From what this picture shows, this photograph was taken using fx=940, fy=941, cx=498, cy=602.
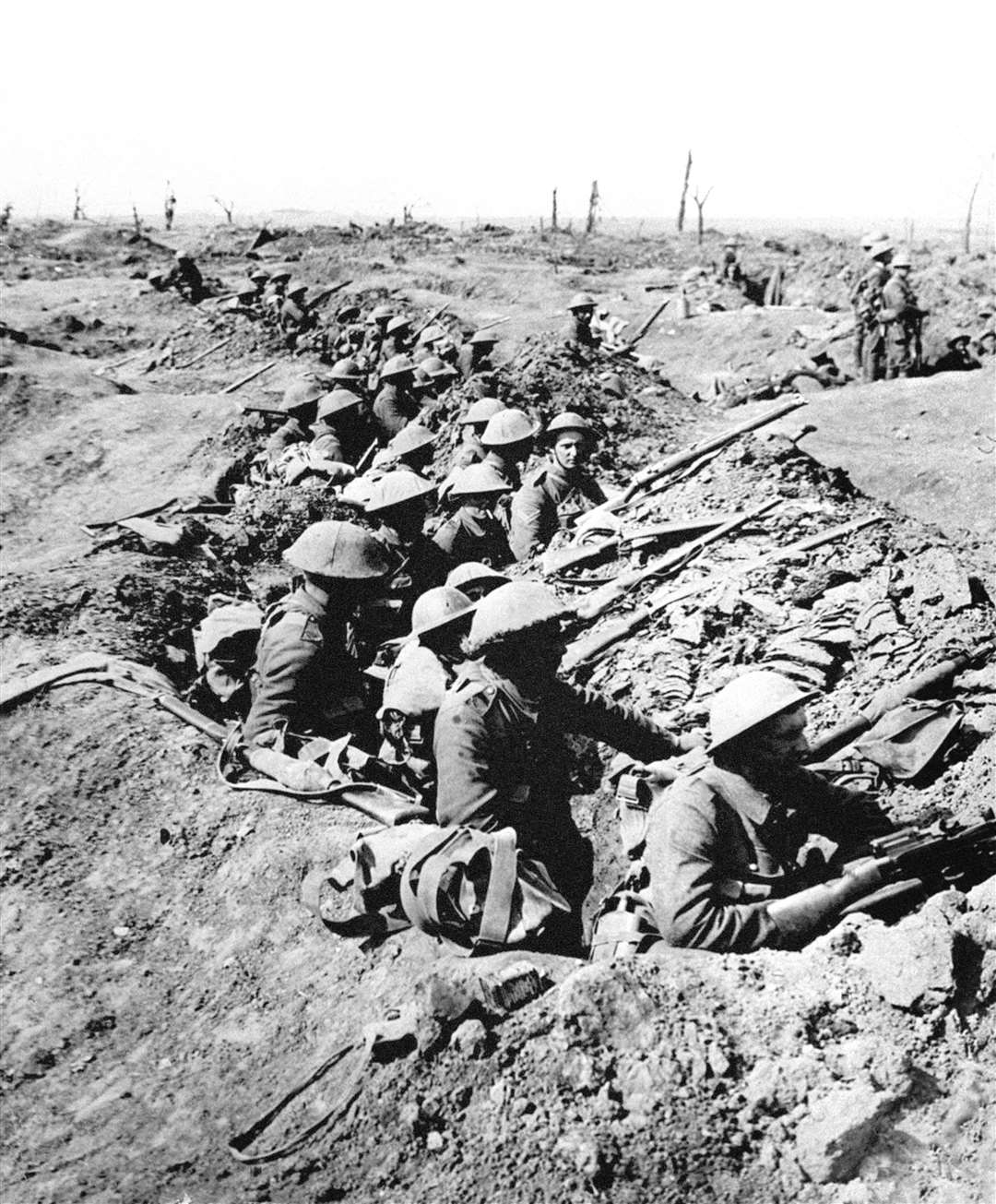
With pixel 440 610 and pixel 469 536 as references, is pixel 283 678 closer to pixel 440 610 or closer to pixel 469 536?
pixel 440 610

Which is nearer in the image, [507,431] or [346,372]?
[507,431]

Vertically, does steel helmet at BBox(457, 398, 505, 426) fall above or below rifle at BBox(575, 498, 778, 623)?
above

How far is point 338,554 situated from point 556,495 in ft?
11.5

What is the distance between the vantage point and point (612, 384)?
41.1 feet

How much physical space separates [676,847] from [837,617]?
10.6ft

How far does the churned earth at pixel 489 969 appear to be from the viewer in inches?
103

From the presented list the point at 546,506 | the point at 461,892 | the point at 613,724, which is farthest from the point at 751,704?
the point at 546,506

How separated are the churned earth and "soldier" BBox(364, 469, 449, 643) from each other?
110cm

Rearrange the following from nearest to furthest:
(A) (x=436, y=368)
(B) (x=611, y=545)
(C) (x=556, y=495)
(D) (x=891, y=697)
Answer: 1. (D) (x=891, y=697)
2. (B) (x=611, y=545)
3. (C) (x=556, y=495)
4. (A) (x=436, y=368)

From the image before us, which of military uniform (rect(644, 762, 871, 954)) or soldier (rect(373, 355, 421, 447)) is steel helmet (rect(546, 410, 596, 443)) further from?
military uniform (rect(644, 762, 871, 954))

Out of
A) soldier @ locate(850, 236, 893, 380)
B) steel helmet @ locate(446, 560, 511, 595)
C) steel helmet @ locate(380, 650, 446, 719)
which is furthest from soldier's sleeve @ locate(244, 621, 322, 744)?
soldier @ locate(850, 236, 893, 380)

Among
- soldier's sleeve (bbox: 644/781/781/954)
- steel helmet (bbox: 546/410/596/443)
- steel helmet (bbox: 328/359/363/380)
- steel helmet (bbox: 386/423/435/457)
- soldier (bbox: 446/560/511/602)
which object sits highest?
steel helmet (bbox: 328/359/363/380)

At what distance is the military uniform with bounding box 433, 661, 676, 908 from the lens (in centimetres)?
402

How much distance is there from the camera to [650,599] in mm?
6984
